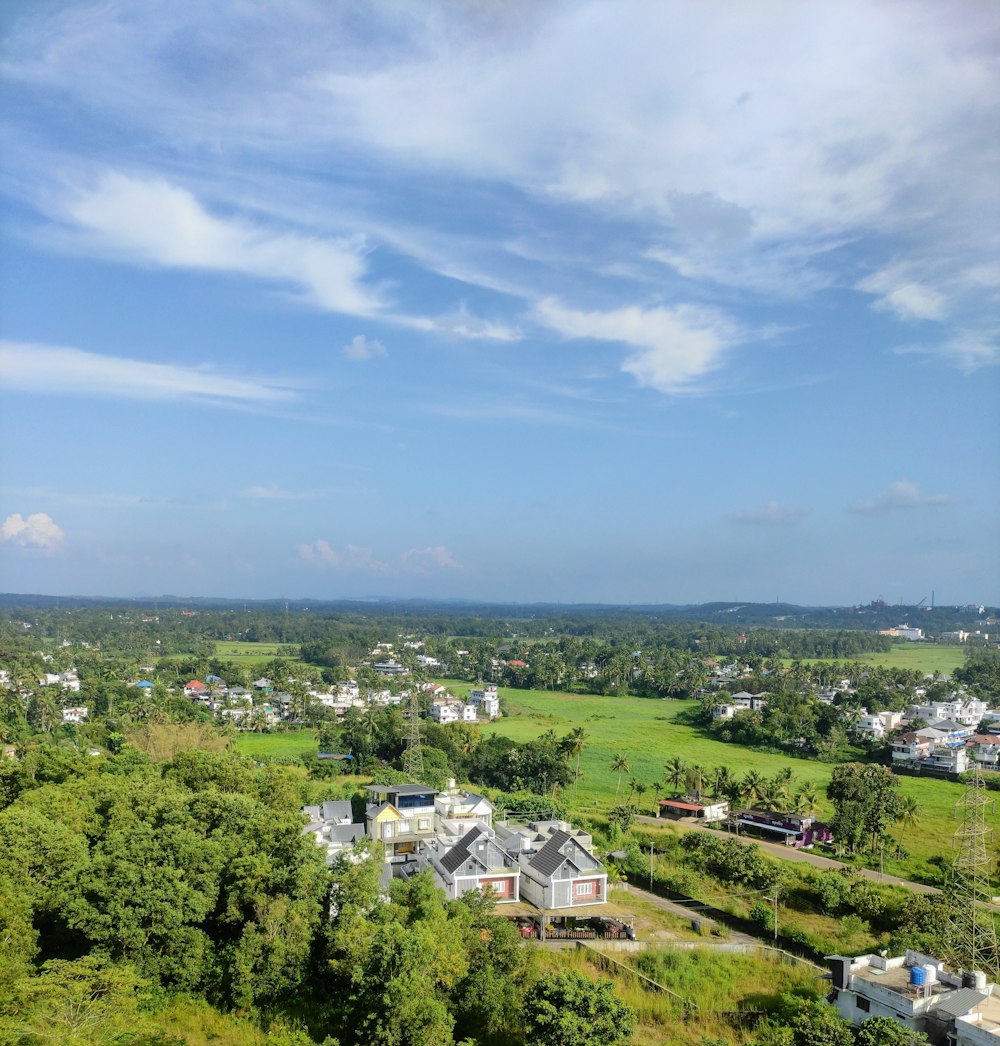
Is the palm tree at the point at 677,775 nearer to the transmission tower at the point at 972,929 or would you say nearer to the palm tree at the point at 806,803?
the palm tree at the point at 806,803

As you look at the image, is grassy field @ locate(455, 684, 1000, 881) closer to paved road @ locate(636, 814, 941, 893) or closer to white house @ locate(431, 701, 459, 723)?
paved road @ locate(636, 814, 941, 893)

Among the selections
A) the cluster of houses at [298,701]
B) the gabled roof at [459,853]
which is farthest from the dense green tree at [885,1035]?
the cluster of houses at [298,701]

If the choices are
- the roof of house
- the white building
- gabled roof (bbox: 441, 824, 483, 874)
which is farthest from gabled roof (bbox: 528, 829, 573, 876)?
the white building

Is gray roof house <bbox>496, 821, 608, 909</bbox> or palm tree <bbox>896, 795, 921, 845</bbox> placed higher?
gray roof house <bbox>496, 821, 608, 909</bbox>

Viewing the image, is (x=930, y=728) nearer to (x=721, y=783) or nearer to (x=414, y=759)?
(x=721, y=783)

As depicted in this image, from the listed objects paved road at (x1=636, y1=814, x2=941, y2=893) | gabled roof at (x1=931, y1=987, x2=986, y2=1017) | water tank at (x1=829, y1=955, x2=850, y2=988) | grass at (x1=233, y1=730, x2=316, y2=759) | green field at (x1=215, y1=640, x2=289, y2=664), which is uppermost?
gabled roof at (x1=931, y1=987, x2=986, y2=1017)
